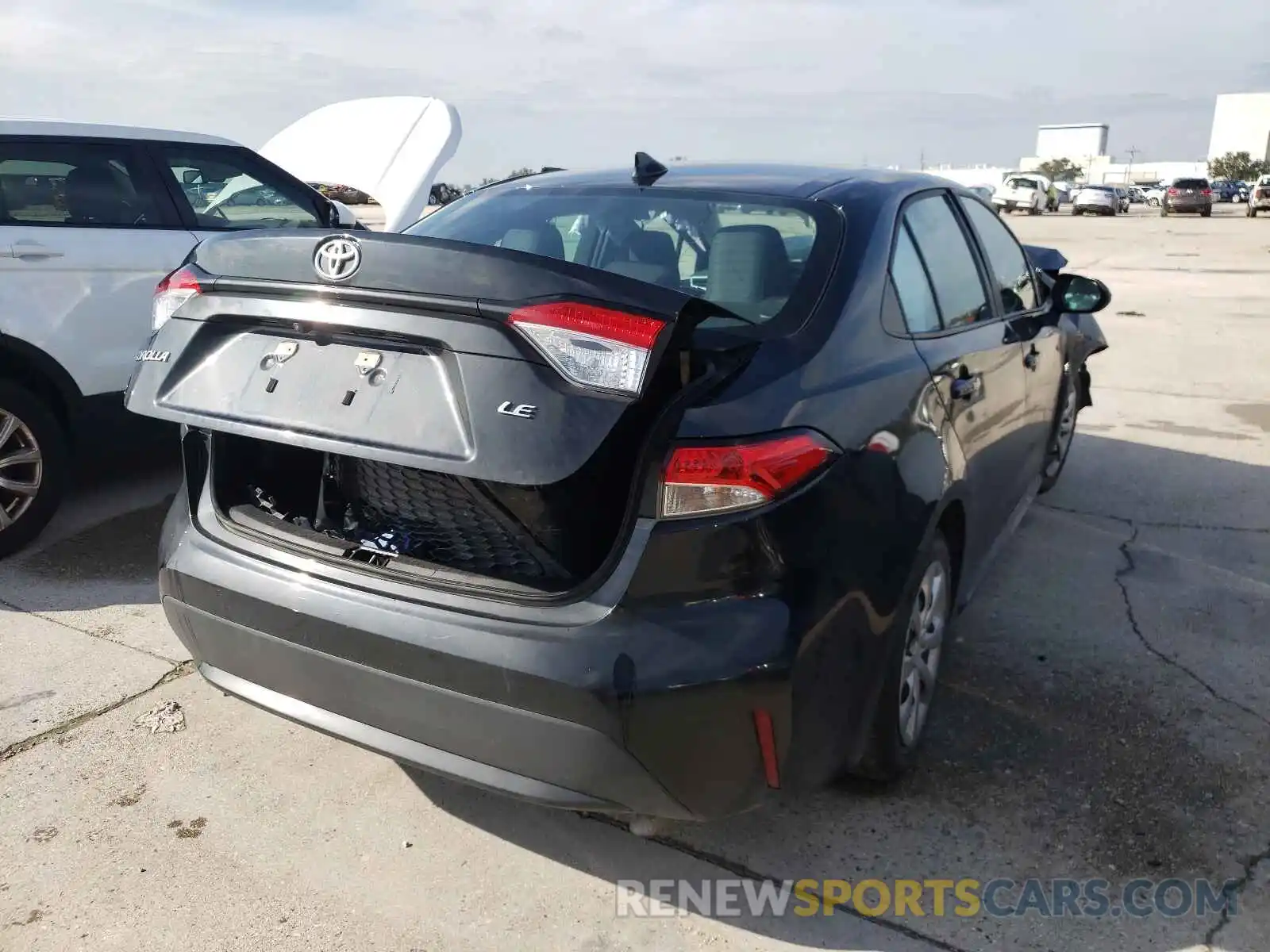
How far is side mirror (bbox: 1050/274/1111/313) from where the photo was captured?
169 inches

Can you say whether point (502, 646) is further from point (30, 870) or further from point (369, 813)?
point (30, 870)

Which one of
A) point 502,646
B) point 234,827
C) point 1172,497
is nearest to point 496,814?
point 234,827

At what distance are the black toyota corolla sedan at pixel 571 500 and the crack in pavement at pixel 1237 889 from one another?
78 cm

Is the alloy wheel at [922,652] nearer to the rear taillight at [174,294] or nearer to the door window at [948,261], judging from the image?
the door window at [948,261]

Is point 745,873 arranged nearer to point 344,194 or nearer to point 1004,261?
point 1004,261

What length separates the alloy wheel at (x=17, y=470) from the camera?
437cm

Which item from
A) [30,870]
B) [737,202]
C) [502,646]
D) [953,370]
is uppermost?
[737,202]

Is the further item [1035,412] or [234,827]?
[1035,412]

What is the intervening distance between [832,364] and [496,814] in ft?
4.74

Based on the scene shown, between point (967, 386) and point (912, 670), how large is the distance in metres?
0.83

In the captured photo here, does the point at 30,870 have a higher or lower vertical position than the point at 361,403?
lower

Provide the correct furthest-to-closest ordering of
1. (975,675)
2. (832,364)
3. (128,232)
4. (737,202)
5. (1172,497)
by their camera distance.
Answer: (1172,497) → (128,232) → (975,675) → (737,202) → (832,364)

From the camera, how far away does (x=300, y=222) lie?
5633 mm

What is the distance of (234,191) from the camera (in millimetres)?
5457
